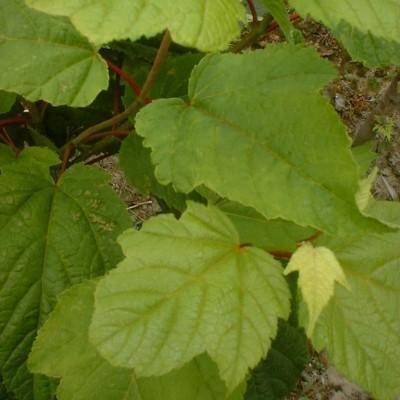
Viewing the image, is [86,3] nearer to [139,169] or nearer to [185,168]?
[185,168]

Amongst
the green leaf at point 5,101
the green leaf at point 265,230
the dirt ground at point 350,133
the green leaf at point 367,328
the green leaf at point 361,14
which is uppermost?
the green leaf at point 361,14

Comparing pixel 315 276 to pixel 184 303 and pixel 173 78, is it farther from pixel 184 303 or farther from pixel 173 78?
pixel 173 78

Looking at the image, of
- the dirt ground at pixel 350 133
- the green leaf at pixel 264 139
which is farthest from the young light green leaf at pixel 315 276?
the dirt ground at pixel 350 133

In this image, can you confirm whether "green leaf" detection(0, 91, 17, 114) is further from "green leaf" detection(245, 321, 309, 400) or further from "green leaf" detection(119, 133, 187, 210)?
"green leaf" detection(245, 321, 309, 400)

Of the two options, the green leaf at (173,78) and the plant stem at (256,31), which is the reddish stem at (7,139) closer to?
the green leaf at (173,78)

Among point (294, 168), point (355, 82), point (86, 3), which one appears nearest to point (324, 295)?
point (294, 168)

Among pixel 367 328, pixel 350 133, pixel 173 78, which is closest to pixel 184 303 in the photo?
pixel 367 328

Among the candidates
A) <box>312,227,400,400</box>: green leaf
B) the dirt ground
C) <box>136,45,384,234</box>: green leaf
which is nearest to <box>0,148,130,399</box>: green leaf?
<box>136,45,384,234</box>: green leaf
